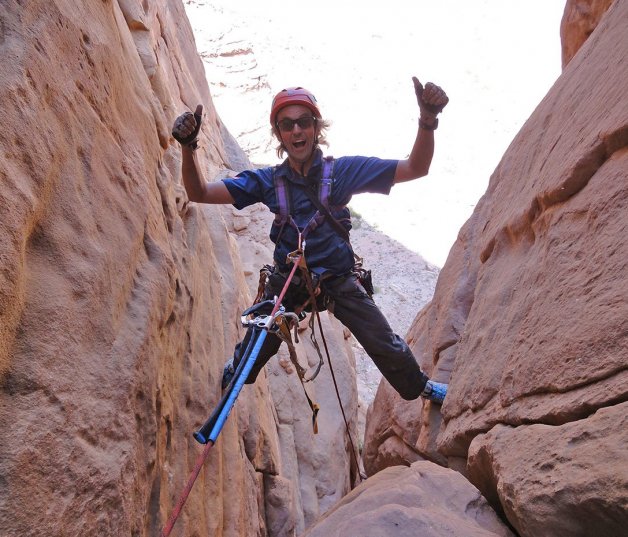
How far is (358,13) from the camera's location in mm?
46656

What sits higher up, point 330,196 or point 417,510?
point 330,196

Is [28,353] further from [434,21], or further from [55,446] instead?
[434,21]

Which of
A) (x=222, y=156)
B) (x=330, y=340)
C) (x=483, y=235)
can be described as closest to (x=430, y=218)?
(x=222, y=156)

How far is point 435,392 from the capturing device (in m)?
5.05

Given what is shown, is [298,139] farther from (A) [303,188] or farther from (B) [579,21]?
(B) [579,21]

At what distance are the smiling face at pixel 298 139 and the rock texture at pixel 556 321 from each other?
5.12 ft

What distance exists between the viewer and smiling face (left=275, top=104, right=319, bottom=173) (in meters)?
4.92

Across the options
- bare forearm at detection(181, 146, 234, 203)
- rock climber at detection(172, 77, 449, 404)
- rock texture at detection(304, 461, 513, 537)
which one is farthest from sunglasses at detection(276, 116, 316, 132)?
rock texture at detection(304, 461, 513, 537)

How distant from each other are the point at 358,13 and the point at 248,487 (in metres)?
46.2

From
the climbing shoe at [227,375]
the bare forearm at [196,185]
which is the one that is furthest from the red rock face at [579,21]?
the climbing shoe at [227,375]

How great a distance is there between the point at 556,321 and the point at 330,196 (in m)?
2.24

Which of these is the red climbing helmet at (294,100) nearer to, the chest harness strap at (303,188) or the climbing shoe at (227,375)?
the chest harness strap at (303,188)

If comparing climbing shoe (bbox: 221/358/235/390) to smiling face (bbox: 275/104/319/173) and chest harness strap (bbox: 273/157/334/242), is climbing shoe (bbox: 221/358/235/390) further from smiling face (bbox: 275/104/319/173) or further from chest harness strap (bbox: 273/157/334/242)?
smiling face (bbox: 275/104/319/173)

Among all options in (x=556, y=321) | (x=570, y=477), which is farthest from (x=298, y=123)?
(x=570, y=477)
